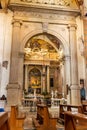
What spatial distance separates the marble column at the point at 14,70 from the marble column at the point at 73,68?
2.93m

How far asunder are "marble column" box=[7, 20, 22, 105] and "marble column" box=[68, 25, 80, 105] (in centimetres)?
293

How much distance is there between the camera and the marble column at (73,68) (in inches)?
382

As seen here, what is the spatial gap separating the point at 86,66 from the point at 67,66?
1055 mm

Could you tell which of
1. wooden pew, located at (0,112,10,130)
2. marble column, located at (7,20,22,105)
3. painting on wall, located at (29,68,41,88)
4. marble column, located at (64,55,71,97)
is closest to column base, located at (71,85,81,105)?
marble column, located at (64,55,71,97)

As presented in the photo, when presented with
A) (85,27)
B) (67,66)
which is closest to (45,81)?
(67,66)

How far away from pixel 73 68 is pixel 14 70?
326 centimetres

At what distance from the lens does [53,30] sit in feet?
34.4

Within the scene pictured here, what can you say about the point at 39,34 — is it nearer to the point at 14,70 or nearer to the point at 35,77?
the point at 14,70

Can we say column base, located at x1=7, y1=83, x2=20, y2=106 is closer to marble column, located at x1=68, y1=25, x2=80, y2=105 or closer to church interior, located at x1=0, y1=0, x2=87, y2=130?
church interior, located at x1=0, y1=0, x2=87, y2=130

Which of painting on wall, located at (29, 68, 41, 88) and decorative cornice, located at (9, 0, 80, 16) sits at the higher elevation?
decorative cornice, located at (9, 0, 80, 16)

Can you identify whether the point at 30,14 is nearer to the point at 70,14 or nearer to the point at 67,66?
the point at 70,14

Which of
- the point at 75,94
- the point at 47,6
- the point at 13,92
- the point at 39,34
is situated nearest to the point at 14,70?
the point at 13,92

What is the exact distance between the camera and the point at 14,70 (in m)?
9.46

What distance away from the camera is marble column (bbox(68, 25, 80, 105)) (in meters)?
9.71
